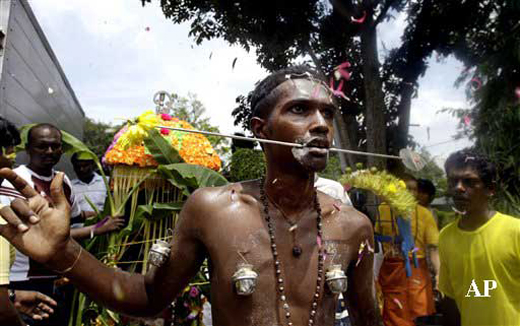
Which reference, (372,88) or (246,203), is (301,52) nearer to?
(372,88)

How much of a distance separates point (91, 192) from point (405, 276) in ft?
10.3

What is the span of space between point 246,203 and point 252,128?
0.29 m

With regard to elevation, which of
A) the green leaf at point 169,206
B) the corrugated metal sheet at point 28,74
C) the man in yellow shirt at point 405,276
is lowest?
the man in yellow shirt at point 405,276

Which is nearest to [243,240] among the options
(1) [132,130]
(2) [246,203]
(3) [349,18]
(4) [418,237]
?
(2) [246,203]

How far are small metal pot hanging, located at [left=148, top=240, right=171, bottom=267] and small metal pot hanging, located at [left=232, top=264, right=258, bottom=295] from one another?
0.27 m

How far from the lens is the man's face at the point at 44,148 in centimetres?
320

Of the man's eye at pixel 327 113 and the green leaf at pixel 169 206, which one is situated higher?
the man's eye at pixel 327 113

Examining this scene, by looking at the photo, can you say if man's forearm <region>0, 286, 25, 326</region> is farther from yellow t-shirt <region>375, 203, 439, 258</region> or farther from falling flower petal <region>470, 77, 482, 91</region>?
falling flower petal <region>470, 77, 482, 91</region>

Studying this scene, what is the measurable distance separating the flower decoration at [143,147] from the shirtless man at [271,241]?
2.74ft

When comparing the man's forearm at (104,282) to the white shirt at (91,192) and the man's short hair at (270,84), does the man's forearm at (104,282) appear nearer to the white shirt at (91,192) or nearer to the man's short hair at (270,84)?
the man's short hair at (270,84)

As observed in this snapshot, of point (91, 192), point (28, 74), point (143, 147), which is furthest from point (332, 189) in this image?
point (28, 74)

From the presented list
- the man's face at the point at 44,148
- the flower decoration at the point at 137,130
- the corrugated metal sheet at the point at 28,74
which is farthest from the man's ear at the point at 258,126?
the corrugated metal sheet at the point at 28,74

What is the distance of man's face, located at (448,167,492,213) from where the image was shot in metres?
2.55

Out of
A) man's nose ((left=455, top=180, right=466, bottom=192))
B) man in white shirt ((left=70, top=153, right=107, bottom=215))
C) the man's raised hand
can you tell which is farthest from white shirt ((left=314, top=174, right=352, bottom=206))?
man in white shirt ((left=70, top=153, right=107, bottom=215))
